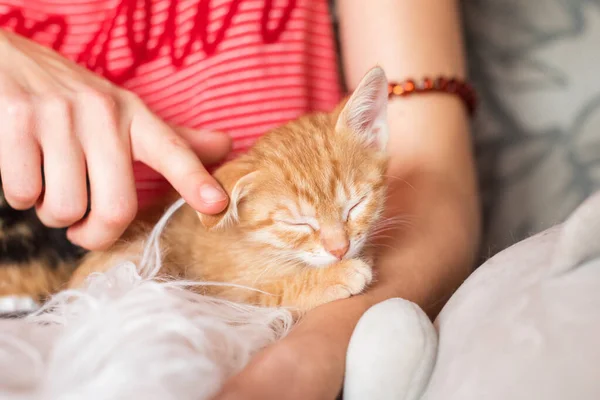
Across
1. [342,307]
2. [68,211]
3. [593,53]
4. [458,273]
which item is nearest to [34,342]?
[68,211]

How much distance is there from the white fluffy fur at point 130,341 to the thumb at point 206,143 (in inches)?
6.4

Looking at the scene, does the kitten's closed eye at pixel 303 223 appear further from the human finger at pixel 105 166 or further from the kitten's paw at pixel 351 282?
the human finger at pixel 105 166

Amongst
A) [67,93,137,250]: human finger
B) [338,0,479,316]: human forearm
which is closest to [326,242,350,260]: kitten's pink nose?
[338,0,479,316]: human forearm

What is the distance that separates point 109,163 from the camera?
0.58 meters

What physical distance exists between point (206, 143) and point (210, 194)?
5.1 inches

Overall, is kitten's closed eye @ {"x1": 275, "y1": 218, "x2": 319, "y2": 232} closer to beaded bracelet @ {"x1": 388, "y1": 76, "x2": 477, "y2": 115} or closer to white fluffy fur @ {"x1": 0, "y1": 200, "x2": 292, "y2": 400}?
white fluffy fur @ {"x1": 0, "y1": 200, "x2": 292, "y2": 400}

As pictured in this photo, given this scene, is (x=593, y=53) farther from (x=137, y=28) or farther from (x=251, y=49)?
(x=137, y=28)

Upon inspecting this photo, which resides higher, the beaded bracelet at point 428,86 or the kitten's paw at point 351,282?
the beaded bracelet at point 428,86

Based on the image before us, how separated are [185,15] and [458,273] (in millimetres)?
555

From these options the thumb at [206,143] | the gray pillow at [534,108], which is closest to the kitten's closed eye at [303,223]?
the thumb at [206,143]

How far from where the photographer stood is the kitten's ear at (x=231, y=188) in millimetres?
588

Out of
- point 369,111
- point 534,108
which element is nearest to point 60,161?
point 369,111

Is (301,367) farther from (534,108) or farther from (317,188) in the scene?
(534,108)

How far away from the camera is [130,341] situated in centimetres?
43
